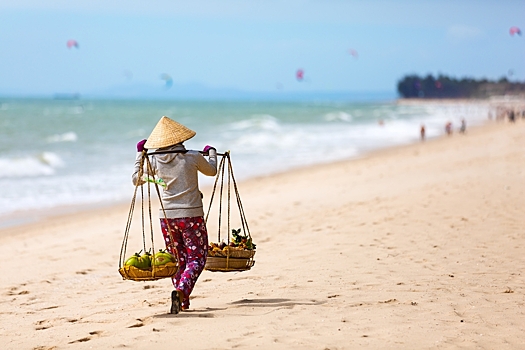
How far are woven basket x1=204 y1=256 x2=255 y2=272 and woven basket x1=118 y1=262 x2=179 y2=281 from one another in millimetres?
445

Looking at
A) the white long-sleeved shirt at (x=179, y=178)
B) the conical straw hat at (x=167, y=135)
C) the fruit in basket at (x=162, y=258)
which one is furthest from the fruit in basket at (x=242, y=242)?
the conical straw hat at (x=167, y=135)

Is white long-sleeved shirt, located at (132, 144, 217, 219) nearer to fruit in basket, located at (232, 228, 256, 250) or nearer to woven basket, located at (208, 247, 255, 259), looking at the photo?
woven basket, located at (208, 247, 255, 259)

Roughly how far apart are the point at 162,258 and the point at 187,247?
0.28 metres

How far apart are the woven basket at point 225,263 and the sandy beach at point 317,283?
0.27 meters

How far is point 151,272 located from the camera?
441 centimetres

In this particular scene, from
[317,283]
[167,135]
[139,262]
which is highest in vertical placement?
[167,135]

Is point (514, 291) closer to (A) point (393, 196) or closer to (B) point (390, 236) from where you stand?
(B) point (390, 236)

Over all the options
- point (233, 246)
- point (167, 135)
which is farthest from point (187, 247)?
point (167, 135)

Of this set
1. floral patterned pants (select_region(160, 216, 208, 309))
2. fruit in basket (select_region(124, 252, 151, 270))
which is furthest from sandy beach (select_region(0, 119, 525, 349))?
fruit in basket (select_region(124, 252, 151, 270))

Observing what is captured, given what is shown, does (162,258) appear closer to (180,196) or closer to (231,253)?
(180,196)

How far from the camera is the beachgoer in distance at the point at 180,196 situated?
462 centimetres

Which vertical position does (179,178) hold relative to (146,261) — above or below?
above

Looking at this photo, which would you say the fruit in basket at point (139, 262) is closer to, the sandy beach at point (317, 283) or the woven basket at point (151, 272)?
the woven basket at point (151, 272)

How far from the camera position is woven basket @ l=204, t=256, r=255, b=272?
4.87m
